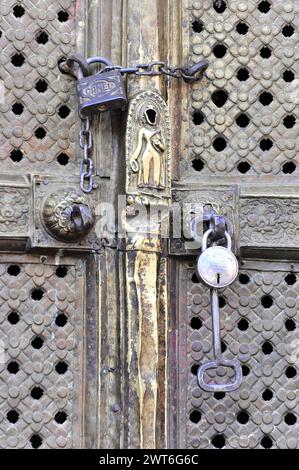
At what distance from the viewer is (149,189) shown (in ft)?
23.5

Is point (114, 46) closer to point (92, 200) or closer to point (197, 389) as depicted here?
point (92, 200)

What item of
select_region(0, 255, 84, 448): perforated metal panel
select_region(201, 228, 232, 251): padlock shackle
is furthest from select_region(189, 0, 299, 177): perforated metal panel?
select_region(0, 255, 84, 448): perforated metal panel

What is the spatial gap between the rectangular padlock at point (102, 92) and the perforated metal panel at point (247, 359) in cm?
72

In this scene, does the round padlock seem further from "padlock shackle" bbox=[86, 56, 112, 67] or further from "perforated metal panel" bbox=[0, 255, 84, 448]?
"padlock shackle" bbox=[86, 56, 112, 67]

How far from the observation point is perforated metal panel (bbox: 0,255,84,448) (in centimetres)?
709

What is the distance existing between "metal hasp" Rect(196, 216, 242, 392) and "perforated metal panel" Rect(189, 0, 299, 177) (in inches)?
18.2

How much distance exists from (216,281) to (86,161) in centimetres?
73

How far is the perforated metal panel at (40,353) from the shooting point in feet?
23.2

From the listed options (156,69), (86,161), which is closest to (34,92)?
(86,161)

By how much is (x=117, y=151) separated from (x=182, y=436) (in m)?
1.17

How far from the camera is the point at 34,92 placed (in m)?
7.32

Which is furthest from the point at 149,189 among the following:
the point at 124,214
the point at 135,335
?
the point at 135,335

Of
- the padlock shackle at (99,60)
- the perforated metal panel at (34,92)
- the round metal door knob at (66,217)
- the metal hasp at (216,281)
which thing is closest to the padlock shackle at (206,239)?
the metal hasp at (216,281)

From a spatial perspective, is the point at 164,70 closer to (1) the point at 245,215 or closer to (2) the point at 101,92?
(2) the point at 101,92
